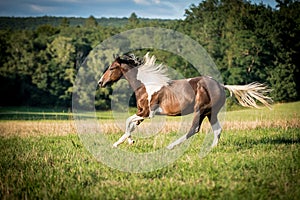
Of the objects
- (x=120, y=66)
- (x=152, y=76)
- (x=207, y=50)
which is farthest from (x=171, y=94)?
(x=207, y=50)

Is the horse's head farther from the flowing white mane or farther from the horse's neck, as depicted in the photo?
the flowing white mane

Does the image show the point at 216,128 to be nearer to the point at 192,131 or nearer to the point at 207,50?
the point at 192,131

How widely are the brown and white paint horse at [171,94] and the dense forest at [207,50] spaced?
36.5m

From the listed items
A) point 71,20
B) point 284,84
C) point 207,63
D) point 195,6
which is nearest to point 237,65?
point 207,63

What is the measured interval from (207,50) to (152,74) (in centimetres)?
4584

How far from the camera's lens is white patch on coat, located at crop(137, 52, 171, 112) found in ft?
31.4

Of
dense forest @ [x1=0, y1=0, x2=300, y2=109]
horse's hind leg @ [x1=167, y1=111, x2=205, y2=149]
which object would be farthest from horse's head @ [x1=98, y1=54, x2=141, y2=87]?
dense forest @ [x1=0, y1=0, x2=300, y2=109]

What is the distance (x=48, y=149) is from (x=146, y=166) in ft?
11.1

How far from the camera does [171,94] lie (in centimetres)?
950

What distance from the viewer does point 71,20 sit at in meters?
101

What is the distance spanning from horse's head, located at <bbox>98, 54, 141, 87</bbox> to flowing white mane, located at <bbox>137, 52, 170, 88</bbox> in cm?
25

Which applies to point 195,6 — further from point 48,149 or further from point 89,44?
point 48,149

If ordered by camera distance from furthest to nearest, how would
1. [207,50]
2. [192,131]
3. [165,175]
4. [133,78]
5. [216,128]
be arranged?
[207,50], [133,78], [216,128], [192,131], [165,175]

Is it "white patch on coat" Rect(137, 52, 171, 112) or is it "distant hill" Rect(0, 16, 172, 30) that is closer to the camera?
"white patch on coat" Rect(137, 52, 171, 112)
